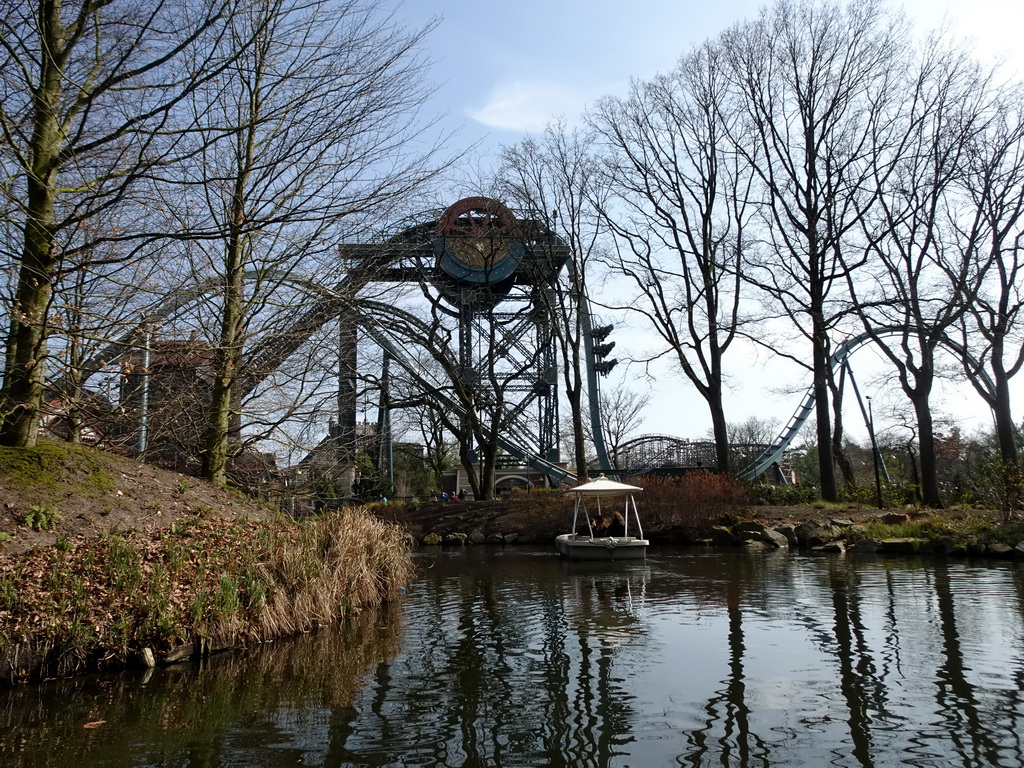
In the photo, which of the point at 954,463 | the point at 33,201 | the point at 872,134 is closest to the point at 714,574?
the point at 33,201

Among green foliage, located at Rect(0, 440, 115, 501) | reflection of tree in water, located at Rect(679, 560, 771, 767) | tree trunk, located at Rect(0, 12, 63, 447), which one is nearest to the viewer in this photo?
reflection of tree in water, located at Rect(679, 560, 771, 767)

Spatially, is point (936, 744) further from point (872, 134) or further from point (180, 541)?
point (872, 134)

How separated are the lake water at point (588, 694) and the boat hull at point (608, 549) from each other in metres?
6.73

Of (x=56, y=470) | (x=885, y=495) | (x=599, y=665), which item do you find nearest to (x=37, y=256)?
(x=56, y=470)

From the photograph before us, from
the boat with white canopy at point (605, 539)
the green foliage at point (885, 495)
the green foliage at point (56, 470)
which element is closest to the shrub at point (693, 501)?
the boat with white canopy at point (605, 539)

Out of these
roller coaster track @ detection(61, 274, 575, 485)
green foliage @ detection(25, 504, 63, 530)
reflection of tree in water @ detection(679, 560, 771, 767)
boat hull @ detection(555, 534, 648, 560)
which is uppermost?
roller coaster track @ detection(61, 274, 575, 485)

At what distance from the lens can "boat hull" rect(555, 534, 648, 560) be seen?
18484mm

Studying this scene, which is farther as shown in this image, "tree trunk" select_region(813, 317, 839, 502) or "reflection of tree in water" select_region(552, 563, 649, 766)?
"tree trunk" select_region(813, 317, 839, 502)

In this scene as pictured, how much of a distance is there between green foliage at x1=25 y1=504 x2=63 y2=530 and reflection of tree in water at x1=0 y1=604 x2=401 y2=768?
72.4 inches

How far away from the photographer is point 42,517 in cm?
830

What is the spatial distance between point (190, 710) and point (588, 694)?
3.38 meters

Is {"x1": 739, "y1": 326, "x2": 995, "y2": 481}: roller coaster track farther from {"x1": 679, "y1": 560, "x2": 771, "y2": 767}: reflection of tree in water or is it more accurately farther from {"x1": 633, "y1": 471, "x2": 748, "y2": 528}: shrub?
{"x1": 679, "y1": 560, "x2": 771, "y2": 767}: reflection of tree in water

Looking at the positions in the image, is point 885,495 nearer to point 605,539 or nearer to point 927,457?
point 927,457

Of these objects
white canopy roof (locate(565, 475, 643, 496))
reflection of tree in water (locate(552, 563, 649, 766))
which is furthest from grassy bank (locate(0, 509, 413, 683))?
white canopy roof (locate(565, 475, 643, 496))
